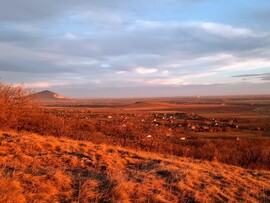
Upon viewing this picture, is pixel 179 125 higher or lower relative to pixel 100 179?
lower

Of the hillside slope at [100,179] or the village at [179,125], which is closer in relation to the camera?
the hillside slope at [100,179]

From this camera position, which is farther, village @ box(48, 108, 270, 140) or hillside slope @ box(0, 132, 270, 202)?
village @ box(48, 108, 270, 140)

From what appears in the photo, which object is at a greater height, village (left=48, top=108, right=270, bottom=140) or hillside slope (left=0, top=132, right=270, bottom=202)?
hillside slope (left=0, top=132, right=270, bottom=202)

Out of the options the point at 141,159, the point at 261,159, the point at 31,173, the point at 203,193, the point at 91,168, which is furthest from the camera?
the point at 261,159

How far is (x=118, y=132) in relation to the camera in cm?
2900

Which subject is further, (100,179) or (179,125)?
(179,125)

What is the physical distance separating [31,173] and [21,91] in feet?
40.4

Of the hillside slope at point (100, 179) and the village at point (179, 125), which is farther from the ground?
the hillside slope at point (100, 179)

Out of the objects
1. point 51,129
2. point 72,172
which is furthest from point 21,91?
point 72,172

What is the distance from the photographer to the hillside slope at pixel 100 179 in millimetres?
6508

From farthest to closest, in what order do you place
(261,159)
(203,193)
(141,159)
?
1. (261,159)
2. (141,159)
3. (203,193)

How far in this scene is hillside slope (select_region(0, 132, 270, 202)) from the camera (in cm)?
651

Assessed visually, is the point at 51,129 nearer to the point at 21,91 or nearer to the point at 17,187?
the point at 21,91

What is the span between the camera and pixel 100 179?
774cm
